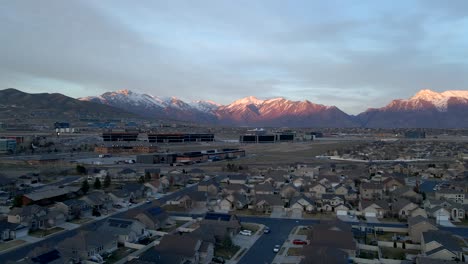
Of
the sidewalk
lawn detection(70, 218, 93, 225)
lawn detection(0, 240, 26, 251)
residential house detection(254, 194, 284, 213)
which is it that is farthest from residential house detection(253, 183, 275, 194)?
lawn detection(0, 240, 26, 251)

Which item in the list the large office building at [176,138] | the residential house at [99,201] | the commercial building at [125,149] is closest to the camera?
the residential house at [99,201]

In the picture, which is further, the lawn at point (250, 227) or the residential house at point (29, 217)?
the lawn at point (250, 227)

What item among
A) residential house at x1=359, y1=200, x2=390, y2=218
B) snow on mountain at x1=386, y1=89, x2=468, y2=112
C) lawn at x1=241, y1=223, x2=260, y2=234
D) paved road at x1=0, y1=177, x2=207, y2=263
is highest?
snow on mountain at x1=386, y1=89, x2=468, y2=112

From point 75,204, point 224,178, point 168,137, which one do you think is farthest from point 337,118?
point 75,204

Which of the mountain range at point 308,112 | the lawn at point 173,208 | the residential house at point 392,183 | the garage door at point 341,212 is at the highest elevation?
the mountain range at point 308,112

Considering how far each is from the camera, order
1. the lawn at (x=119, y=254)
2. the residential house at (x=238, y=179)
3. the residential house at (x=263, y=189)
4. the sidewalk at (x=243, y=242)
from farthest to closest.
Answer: the residential house at (x=238, y=179) < the residential house at (x=263, y=189) < the sidewalk at (x=243, y=242) < the lawn at (x=119, y=254)

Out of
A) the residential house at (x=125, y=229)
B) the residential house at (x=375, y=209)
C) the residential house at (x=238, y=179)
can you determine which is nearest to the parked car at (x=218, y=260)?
the residential house at (x=125, y=229)

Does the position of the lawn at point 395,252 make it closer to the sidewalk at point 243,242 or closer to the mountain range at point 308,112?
the sidewalk at point 243,242

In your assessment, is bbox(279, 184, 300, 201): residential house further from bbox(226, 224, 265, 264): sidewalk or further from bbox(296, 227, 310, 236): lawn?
bbox(226, 224, 265, 264): sidewalk
